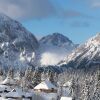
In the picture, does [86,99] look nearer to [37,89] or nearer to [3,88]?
[37,89]

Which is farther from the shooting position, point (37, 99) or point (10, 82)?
point (10, 82)

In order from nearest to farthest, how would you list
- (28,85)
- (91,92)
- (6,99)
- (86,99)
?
(6,99), (86,99), (91,92), (28,85)

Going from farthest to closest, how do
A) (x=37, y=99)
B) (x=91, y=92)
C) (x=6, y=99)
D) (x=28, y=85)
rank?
(x=28, y=85) < (x=91, y=92) < (x=37, y=99) < (x=6, y=99)

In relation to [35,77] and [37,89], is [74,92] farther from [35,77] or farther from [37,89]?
[37,89]

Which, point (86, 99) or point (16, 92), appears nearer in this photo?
point (16, 92)

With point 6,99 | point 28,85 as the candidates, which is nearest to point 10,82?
point 28,85

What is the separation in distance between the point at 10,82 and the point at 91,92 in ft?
79.6

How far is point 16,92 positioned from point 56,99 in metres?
12.8

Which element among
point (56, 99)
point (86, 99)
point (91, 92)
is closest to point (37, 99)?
point (56, 99)

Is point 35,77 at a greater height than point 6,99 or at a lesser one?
greater

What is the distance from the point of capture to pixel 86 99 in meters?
140

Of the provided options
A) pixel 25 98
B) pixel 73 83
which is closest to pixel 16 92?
pixel 25 98

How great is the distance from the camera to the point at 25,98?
4909 inches

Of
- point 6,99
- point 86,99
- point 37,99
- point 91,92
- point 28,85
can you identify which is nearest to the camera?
point 6,99
